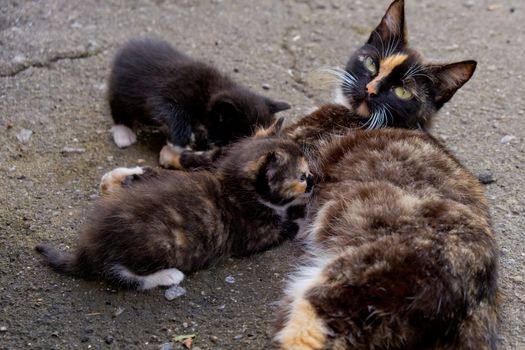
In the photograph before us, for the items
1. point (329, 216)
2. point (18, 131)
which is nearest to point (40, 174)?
point (18, 131)

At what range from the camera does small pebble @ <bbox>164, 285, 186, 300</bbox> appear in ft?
11.6

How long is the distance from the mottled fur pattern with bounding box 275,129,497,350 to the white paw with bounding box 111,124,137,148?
65.9 inches

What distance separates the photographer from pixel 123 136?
4738 millimetres

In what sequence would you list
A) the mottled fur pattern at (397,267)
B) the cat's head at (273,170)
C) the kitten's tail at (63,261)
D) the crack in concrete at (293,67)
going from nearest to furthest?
the mottled fur pattern at (397,267)
the kitten's tail at (63,261)
the cat's head at (273,170)
the crack in concrete at (293,67)

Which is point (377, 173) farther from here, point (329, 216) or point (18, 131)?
point (18, 131)

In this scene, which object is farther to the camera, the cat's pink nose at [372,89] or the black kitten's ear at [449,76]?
the cat's pink nose at [372,89]

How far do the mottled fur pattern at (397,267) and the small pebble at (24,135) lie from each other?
2200 mm

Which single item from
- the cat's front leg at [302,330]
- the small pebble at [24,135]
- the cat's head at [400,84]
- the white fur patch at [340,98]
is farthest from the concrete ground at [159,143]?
the cat's head at [400,84]

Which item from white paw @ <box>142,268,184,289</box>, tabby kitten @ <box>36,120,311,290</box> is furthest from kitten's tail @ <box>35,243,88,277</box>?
white paw @ <box>142,268,184,289</box>

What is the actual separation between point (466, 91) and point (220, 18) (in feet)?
7.61

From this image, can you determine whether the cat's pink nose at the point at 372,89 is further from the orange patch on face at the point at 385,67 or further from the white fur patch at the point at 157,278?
the white fur patch at the point at 157,278

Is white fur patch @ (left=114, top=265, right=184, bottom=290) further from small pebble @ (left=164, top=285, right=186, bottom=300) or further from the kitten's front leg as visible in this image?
the kitten's front leg

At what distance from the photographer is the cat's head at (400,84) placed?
162 inches

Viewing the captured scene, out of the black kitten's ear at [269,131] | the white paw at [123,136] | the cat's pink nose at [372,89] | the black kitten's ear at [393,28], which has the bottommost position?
the white paw at [123,136]
